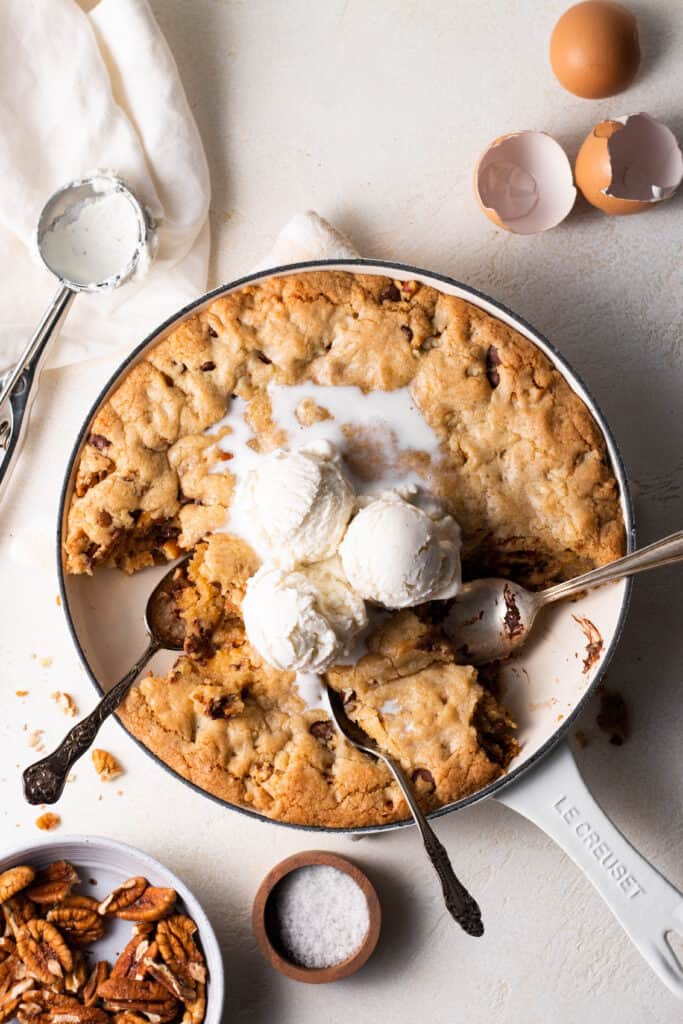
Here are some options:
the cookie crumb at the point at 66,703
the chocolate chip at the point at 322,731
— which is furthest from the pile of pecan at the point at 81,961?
the chocolate chip at the point at 322,731

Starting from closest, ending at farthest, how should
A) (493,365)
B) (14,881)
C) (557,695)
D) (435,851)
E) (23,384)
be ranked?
(435,851)
(493,365)
(557,695)
(14,881)
(23,384)

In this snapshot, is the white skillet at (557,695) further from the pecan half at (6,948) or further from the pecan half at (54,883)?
the pecan half at (6,948)

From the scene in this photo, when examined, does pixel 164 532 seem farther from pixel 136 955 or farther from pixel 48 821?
pixel 136 955

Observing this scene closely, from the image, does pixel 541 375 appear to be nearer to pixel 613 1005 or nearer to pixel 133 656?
pixel 133 656

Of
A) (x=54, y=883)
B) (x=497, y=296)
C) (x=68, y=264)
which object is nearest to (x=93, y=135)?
(x=68, y=264)

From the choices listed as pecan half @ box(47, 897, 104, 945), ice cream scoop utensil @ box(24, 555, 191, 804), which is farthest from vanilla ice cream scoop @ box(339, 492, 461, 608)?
pecan half @ box(47, 897, 104, 945)

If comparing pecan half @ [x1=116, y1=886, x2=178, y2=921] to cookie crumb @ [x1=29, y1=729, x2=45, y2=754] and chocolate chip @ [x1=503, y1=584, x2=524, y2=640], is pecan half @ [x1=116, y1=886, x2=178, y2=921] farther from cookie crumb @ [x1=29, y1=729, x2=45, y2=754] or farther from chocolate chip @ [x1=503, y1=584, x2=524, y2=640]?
chocolate chip @ [x1=503, y1=584, x2=524, y2=640]

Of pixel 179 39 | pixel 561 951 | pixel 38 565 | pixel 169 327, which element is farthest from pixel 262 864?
pixel 179 39
